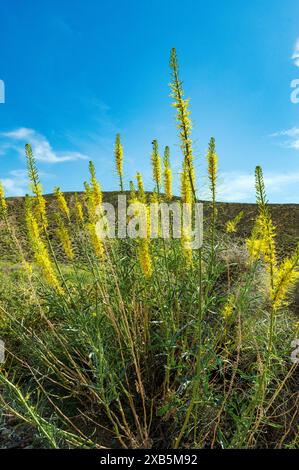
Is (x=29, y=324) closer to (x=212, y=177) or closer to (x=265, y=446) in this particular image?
(x=265, y=446)

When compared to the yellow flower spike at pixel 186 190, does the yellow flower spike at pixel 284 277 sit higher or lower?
lower

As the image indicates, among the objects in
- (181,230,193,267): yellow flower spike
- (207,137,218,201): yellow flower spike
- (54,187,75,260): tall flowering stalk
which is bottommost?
(181,230,193,267): yellow flower spike

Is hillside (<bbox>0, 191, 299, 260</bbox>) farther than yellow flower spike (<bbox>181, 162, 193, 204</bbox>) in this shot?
Yes

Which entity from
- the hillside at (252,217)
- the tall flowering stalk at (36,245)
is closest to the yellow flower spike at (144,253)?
the tall flowering stalk at (36,245)

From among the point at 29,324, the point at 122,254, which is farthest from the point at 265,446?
the point at 29,324

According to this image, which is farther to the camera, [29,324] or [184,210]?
[29,324]

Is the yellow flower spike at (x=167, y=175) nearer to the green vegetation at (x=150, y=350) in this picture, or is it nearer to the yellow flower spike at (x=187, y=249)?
the green vegetation at (x=150, y=350)

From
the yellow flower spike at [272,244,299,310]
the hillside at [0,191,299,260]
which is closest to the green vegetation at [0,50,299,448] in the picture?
the yellow flower spike at [272,244,299,310]

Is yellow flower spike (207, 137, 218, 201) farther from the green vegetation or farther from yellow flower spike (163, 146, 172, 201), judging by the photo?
yellow flower spike (163, 146, 172, 201)

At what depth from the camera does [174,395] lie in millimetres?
2355

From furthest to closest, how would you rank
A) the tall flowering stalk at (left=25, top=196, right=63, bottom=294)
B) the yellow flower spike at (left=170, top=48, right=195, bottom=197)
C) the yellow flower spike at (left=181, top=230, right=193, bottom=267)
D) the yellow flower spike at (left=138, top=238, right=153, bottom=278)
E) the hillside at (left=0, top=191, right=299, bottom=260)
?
the hillside at (left=0, top=191, right=299, bottom=260), the yellow flower spike at (left=181, top=230, right=193, bottom=267), the tall flowering stalk at (left=25, top=196, right=63, bottom=294), the yellow flower spike at (left=138, top=238, right=153, bottom=278), the yellow flower spike at (left=170, top=48, right=195, bottom=197)

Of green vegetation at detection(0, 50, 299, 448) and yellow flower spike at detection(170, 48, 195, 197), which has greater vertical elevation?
yellow flower spike at detection(170, 48, 195, 197)

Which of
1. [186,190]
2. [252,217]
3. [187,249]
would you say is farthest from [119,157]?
[252,217]
